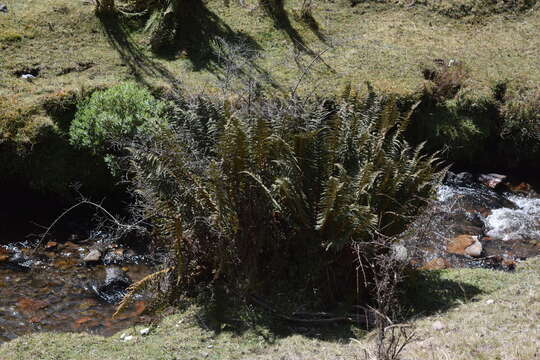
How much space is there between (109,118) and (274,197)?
3.85 meters

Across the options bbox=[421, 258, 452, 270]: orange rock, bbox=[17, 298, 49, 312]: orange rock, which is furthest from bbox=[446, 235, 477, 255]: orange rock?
bbox=[17, 298, 49, 312]: orange rock

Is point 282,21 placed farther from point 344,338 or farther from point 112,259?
point 344,338

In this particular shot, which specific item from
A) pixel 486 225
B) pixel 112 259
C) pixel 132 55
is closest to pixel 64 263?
pixel 112 259

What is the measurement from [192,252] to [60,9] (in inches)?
399

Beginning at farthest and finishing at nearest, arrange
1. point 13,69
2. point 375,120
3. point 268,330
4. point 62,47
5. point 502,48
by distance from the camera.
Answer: point 502,48 < point 62,47 < point 13,69 < point 375,120 < point 268,330

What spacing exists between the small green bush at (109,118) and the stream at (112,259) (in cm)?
154

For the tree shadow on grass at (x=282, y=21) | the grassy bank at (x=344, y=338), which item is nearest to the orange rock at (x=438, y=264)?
the grassy bank at (x=344, y=338)

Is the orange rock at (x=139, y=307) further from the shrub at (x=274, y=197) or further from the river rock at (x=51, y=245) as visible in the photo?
the river rock at (x=51, y=245)

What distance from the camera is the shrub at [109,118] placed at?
29.5 ft

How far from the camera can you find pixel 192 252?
21.8ft

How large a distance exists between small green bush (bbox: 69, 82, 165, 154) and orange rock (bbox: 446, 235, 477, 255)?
17.3 feet

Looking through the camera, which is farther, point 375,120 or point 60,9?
point 60,9

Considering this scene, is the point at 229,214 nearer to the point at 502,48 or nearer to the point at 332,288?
the point at 332,288

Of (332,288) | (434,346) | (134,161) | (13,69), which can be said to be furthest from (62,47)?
(434,346)
